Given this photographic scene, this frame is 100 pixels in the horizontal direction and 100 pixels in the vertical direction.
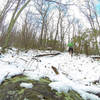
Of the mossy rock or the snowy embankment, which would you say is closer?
the mossy rock

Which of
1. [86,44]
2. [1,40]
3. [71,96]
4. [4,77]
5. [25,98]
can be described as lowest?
[71,96]

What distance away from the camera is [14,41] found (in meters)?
18.8

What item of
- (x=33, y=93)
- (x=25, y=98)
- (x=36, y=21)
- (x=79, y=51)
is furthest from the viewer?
(x=36, y=21)

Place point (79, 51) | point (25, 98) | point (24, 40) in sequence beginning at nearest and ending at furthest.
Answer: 1. point (25, 98)
2. point (79, 51)
3. point (24, 40)

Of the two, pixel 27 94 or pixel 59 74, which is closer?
pixel 27 94

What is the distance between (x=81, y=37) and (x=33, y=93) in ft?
37.1

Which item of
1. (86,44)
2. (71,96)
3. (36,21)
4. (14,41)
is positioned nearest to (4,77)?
(71,96)

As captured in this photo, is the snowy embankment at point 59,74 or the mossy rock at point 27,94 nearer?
the mossy rock at point 27,94

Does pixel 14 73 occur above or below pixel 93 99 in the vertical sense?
above

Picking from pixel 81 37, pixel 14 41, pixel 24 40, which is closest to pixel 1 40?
pixel 24 40

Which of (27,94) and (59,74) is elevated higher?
(27,94)

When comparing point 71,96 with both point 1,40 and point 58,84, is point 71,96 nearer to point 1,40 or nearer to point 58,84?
point 58,84

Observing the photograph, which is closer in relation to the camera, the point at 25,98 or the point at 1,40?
the point at 25,98

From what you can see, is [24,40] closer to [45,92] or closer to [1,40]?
[1,40]
